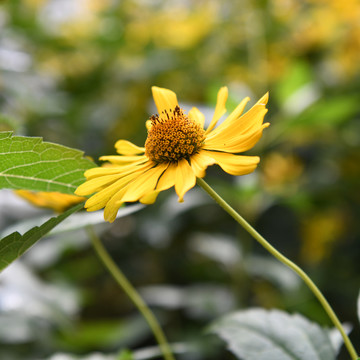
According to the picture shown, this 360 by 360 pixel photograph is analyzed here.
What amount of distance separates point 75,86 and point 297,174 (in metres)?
0.99

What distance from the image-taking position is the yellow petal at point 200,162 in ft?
1.49

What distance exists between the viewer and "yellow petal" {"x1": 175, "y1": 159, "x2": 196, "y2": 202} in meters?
0.44

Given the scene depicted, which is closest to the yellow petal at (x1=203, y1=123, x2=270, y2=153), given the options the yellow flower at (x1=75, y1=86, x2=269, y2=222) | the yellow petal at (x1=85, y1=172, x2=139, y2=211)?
the yellow flower at (x1=75, y1=86, x2=269, y2=222)

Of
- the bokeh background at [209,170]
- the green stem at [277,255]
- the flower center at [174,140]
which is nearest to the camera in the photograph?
the green stem at [277,255]

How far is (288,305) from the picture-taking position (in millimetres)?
1250

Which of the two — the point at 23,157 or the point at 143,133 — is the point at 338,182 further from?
the point at 23,157

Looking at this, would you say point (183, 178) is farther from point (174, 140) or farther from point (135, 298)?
point (135, 298)

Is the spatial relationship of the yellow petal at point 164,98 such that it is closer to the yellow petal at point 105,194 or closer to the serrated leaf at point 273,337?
the yellow petal at point 105,194

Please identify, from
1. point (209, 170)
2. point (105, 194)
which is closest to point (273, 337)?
point (105, 194)

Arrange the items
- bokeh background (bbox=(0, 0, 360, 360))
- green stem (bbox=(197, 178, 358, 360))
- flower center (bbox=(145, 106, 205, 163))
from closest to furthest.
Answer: green stem (bbox=(197, 178, 358, 360))
flower center (bbox=(145, 106, 205, 163))
bokeh background (bbox=(0, 0, 360, 360))

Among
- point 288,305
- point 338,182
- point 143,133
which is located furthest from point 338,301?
point 143,133

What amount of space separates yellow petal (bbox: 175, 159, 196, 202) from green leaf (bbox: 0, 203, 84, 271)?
11 cm

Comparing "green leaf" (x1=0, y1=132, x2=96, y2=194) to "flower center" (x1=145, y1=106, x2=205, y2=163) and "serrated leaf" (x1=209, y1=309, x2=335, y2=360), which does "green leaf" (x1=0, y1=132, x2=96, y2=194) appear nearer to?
"flower center" (x1=145, y1=106, x2=205, y2=163)

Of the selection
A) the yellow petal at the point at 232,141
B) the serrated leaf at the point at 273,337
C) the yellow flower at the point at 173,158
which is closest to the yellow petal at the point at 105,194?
the yellow flower at the point at 173,158
